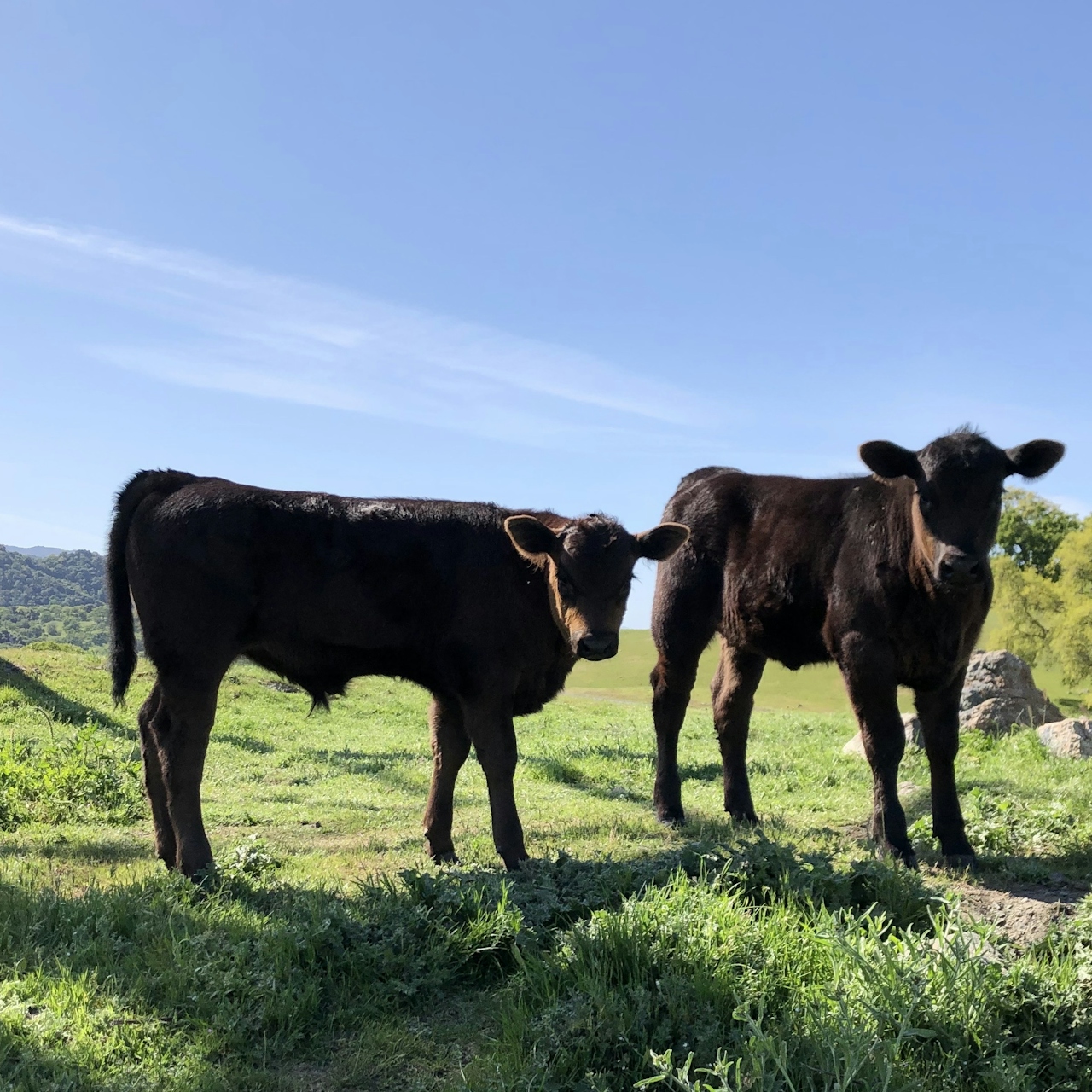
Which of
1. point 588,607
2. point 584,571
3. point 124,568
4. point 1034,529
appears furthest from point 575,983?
point 1034,529

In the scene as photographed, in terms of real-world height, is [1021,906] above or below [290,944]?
above

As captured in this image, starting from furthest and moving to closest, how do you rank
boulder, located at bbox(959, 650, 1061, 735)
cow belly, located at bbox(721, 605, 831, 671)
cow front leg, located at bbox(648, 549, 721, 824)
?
boulder, located at bbox(959, 650, 1061, 735) < cow front leg, located at bbox(648, 549, 721, 824) < cow belly, located at bbox(721, 605, 831, 671)

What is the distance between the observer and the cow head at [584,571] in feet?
21.5

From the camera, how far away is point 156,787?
23.2 feet

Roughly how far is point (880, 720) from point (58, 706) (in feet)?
43.3

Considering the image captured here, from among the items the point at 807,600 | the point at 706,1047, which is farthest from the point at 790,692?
the point at 706,1047

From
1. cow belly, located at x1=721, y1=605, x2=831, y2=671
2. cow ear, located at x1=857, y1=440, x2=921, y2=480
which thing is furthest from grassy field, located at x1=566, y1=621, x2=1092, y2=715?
cow ear, located at x1=857, y1=440, x2=921, y2=480

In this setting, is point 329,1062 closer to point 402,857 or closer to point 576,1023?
point 576,1023

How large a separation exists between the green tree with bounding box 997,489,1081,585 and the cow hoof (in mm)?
50594

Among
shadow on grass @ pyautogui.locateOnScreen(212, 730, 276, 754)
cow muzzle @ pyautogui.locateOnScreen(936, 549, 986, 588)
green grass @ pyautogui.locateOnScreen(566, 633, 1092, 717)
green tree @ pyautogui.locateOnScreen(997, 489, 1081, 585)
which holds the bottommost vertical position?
green grass @ pyautogui.locateOnScreen(566, 633, 1092, 717)

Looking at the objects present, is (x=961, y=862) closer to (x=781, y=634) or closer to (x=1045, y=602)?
(x=781, y=634)

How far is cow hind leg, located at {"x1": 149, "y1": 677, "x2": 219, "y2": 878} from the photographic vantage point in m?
6.41

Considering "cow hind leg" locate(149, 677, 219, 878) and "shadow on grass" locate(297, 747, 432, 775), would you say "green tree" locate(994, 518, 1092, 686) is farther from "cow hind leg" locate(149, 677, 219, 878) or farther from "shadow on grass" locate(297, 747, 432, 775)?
"cow hind leg" locate(149, 677, 219, 878)

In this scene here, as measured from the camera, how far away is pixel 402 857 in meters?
7.33
